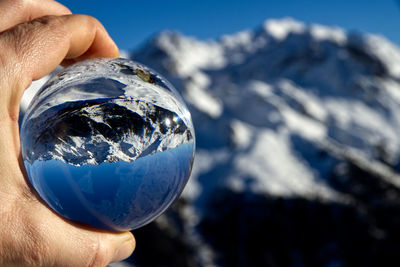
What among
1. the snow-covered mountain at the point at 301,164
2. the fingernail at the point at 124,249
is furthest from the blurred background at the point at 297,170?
the fingernail at the point at 124,249

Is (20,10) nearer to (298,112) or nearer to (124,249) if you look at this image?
(124,249)

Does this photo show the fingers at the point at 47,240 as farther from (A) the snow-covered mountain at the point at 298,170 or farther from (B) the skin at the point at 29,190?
(A) the snow-covered mountain at the point at 298,170

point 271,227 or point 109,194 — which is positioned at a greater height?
point 109,194

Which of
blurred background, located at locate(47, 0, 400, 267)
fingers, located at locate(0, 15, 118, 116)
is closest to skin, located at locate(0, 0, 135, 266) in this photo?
fingers, located at locate(0, 15, 118, 116)

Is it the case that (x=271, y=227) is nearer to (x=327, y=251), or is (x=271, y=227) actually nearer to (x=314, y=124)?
(x=327, y=251)

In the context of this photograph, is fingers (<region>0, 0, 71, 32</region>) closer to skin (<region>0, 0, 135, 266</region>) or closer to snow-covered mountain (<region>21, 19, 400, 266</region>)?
skin (<region>0, 0, 135, 266</region>)

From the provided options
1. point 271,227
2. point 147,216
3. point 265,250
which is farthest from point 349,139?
point 147,216
